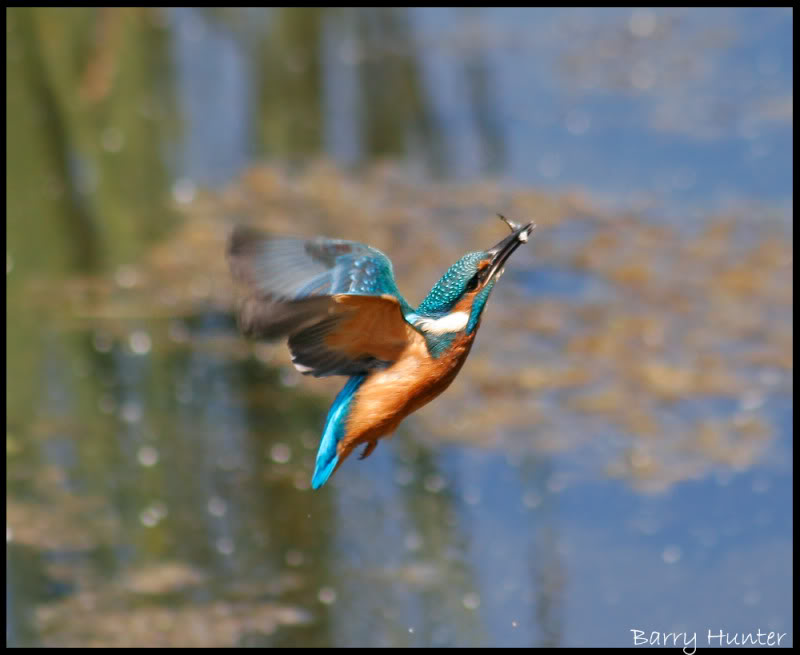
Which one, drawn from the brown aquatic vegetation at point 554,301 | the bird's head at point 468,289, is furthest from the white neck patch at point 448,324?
the brown aquatic vegetation at point 554,301

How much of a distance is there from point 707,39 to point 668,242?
2154 mm

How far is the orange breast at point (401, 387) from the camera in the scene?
1873mm

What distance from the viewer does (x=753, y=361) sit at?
548cm

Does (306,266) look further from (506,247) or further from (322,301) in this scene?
(506,247)

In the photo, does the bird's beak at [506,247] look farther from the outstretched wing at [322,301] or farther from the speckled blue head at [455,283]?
the outstretched wing at [322,301]

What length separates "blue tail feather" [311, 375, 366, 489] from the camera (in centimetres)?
195

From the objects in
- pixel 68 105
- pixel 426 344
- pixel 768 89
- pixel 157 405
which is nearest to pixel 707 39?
pixel 768 89

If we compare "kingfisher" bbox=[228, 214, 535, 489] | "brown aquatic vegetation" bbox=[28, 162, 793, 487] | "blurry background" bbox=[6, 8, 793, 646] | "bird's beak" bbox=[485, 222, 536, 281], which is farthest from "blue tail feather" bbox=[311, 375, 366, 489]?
"brown aquatic vegetation" bbox=[28, 162, 793, 487]

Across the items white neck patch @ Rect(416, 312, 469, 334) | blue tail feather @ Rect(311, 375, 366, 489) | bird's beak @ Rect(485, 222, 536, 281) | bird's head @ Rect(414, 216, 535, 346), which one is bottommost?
blue tail feather @ Rect(311, 375, 366, 489)

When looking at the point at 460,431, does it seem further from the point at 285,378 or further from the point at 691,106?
the point at 691,106

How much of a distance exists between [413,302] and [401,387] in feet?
12.0
